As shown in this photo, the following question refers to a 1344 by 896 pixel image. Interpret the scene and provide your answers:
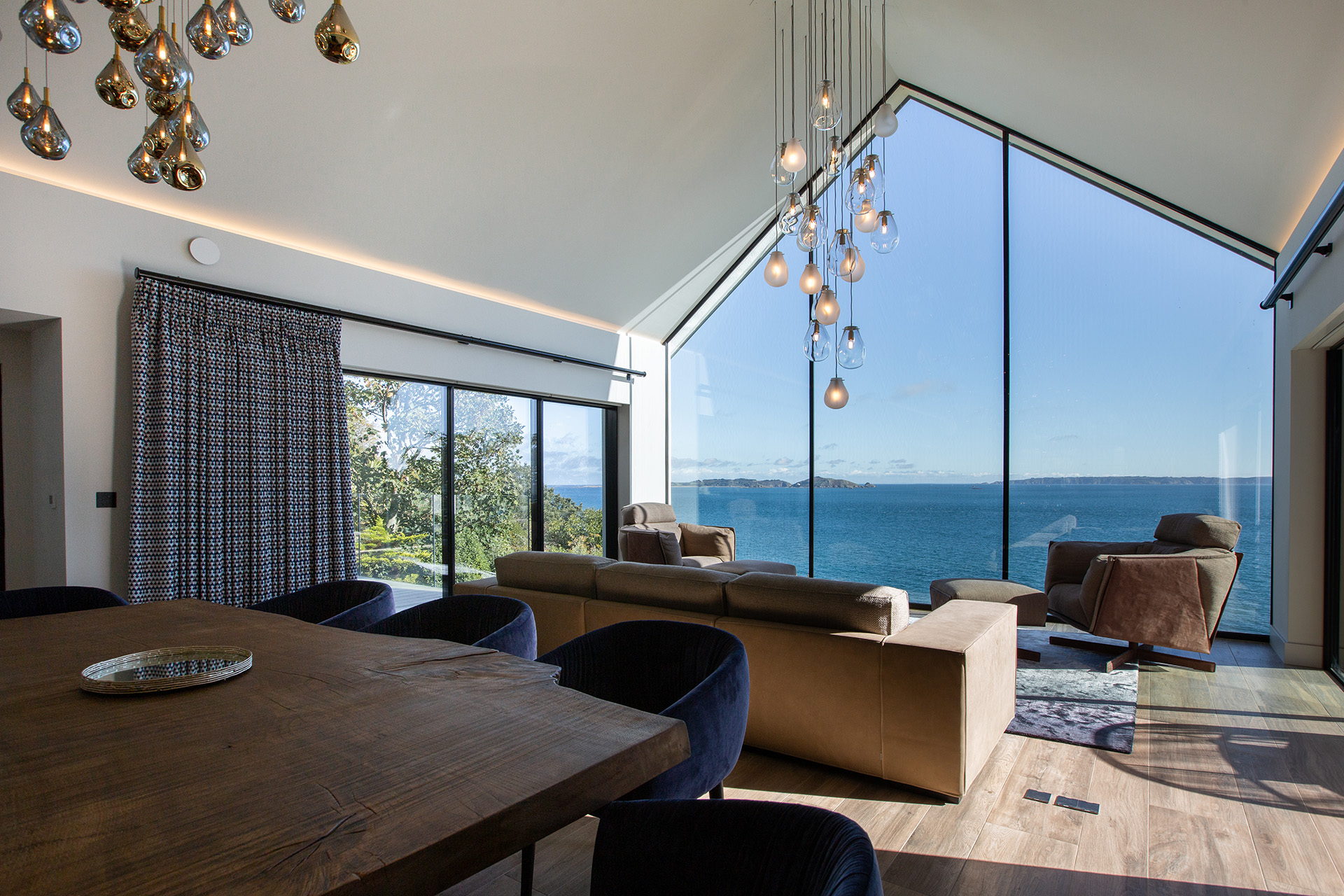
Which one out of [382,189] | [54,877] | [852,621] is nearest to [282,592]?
[382,189]

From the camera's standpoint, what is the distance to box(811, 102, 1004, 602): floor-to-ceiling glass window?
19.2ft

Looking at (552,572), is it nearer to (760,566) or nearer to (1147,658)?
(760,566)

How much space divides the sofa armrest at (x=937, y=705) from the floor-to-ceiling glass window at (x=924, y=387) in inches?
139

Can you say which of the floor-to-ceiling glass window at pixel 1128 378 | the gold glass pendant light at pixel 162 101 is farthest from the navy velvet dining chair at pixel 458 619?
the floor-to-ceiling glass window at pixel 1128 378

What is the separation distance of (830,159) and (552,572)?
2406 mm

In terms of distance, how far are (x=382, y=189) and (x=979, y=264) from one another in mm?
4713

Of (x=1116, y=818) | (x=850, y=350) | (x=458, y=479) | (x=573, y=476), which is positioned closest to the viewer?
(x=1116, y=818)

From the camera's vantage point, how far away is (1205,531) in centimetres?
411

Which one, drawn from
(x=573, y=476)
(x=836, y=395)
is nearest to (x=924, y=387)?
(x=836, y=395)

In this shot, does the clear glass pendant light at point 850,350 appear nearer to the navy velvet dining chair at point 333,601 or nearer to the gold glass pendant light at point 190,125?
the navy velvet dining chair at point 333,601

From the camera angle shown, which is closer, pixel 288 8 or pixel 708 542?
pixel 288 8

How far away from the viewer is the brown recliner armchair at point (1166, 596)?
386 centimetres

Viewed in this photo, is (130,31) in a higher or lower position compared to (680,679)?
higher

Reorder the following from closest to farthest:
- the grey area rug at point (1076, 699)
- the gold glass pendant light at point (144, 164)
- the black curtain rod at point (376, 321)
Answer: the gold glass pendant light at point (144, 164), the grey area rug at point (1076, 699), the black curtain rod at point (376, 321)
